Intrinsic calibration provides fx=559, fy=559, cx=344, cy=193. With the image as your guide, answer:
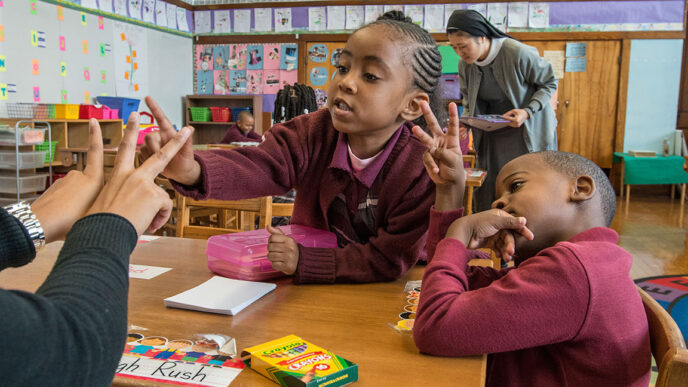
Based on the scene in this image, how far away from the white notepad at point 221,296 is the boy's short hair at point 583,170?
0.56 metres

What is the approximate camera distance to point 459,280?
0.89 meters

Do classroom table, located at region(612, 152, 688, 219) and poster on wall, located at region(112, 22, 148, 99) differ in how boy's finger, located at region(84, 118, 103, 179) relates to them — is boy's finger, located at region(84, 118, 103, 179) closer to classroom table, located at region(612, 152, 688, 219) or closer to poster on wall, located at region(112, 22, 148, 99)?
poster on wall, located at region(112, 22, 148, 99)

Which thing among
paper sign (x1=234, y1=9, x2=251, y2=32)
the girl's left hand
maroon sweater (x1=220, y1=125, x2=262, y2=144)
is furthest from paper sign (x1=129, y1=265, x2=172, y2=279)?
paper sign (x1=234, y1=9, x2=251, y2=32)

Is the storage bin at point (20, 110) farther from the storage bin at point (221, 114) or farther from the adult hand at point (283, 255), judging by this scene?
the adult hand at point (283, 255)

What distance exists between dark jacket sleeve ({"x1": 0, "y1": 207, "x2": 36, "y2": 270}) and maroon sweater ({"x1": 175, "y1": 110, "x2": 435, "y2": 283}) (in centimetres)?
46

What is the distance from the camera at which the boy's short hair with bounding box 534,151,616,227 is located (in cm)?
99

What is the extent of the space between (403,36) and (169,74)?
7182 mm

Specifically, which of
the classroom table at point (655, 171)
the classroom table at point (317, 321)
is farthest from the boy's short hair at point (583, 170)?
the classroom table at point (655, 171)

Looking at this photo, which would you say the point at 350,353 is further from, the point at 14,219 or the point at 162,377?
the point at 14,219

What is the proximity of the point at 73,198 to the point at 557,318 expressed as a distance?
0.69 metres

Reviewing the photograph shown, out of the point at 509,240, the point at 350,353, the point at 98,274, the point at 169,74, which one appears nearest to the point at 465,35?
the point at 509,240

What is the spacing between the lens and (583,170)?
3.25 feet

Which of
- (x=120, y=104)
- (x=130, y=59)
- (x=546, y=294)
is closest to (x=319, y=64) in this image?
(x=130, y=59)

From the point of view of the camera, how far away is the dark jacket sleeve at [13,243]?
2.27ft
